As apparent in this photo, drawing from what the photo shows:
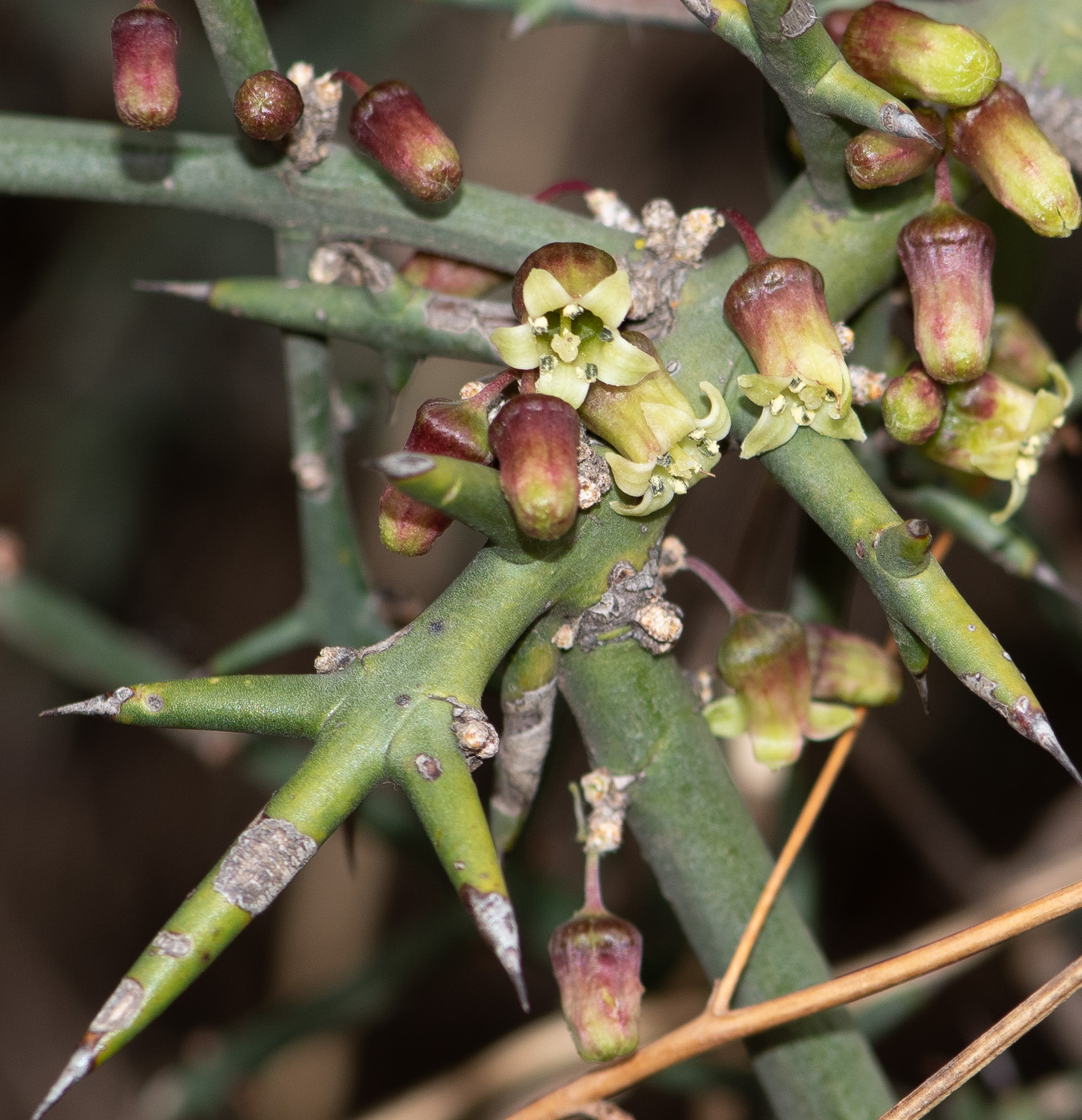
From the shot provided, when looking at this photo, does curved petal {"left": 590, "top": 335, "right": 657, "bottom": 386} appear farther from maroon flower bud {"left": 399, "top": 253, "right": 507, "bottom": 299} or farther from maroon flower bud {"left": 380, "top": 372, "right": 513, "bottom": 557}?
maroon flower bud {"left": 399, "top": 253, "right": 507, "bottom": 299}

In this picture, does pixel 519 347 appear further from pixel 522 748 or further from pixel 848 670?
pixel 848 670

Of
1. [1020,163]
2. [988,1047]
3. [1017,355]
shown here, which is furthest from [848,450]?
[988,1047]

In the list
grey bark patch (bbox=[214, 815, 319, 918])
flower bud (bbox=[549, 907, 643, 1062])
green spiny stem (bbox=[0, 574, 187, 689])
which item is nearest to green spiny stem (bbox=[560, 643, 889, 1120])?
flower bud (bbox=[549, 907, 643, 1062])

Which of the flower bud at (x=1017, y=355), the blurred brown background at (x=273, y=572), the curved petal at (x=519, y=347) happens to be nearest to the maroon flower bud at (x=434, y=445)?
the curved petal at (x=519, y=347)

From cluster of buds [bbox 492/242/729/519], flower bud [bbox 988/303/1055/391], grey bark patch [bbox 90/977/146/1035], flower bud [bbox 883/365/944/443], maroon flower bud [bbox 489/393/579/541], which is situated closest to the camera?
grey bark patch [bbox 90/977/146/1035]

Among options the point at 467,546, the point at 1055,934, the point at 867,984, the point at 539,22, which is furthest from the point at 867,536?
the point at 467,546

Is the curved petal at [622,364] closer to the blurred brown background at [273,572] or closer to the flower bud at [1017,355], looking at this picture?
the flower bud at [1017,355]

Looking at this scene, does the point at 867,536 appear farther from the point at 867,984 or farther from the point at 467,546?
the point at 467,546
